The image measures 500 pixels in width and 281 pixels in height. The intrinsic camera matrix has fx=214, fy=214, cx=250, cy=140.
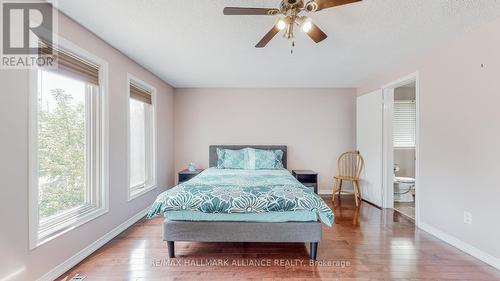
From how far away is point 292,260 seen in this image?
209 cm

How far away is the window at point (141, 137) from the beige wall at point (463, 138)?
3.92 meters

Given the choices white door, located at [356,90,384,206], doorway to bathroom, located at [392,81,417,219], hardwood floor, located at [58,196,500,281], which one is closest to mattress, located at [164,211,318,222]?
hardwood floor, located at [58,196,500,281]

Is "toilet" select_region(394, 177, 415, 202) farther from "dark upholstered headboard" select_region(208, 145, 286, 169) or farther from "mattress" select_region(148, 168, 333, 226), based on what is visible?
"mattress" select_region(148, 168, 333, 226)

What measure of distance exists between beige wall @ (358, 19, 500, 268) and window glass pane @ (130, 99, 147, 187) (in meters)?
4.03

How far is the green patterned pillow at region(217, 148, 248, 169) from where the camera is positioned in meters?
3.99

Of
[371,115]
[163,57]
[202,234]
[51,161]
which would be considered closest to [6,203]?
[51,161]

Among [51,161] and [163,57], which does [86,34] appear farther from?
[51,161]

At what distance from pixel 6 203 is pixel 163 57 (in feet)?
7.20

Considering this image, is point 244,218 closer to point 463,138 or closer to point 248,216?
point 248,216

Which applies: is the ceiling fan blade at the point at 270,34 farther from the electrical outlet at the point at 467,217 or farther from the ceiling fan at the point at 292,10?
the electrical outlet at the point at 467,217

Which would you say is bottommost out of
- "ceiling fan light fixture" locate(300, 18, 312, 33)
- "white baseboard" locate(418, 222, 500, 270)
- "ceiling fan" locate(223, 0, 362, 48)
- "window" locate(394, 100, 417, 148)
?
"white baseboard" locate(418, 222, 500, 270)

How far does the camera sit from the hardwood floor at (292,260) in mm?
1876

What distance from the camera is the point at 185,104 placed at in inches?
182

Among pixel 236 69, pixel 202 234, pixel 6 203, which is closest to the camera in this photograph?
pixel 6 203
